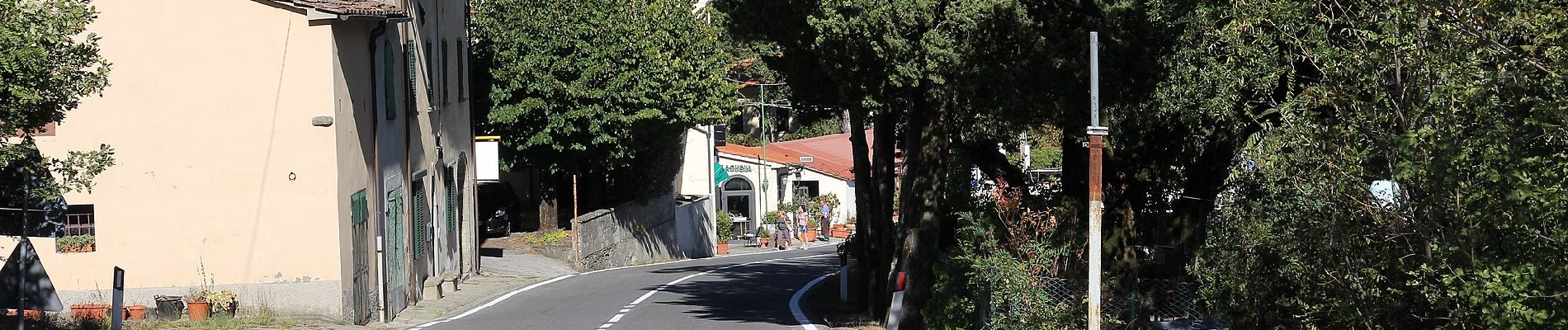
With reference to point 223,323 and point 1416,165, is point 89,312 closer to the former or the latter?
point 223,323

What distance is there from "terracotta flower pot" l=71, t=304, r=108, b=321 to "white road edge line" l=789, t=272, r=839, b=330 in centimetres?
797

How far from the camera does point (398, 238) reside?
20875 millimetres

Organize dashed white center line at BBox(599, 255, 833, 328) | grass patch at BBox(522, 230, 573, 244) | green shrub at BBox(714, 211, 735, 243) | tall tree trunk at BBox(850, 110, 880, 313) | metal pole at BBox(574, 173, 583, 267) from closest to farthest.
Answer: dashed white center line at BBox(599, 255, 833, 328)
tall tree trunk at BBox(850, 110, 880, 313)
metal pole at BBox(574, 173, 583, 267)
grass patch at BBox(522, 230, 573, 244)
green shrub at BBox(714, 211, 735, 243)

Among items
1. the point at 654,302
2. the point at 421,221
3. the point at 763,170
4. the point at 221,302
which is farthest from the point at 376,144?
the point at 763,170

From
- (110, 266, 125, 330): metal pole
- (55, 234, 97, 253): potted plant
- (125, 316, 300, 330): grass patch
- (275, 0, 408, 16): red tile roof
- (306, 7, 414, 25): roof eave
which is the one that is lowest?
(125, 316, 300, 330): grass patch

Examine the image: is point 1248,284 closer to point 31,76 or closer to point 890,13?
point 890,13

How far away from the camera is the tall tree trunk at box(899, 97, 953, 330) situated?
15.8 meters

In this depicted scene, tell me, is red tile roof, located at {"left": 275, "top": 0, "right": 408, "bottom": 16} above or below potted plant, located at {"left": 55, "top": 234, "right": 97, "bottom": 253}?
above

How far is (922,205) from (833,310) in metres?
4.71

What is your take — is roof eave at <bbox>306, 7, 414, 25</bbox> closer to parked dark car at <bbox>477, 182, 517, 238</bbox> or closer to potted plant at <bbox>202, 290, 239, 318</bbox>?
potted plant at <bbox>202, 290, 239, 318</bbox>

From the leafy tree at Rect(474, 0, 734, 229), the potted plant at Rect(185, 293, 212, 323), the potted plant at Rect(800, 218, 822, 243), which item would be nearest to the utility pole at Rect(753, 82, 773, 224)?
the potted plant at Rect(800, 218, 822, 243)

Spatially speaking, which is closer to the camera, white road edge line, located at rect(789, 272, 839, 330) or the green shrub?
white road edge line, located at rect(789, 272, 839, 330)

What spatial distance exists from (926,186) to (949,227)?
5.21 feet

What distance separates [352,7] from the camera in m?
17.0
